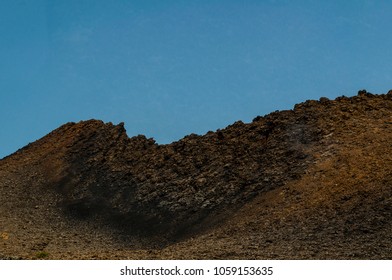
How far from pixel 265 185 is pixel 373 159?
525cm

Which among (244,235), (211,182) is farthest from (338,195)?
(211,182)

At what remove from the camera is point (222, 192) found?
31984 millimetres

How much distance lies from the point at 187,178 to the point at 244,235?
9310mm

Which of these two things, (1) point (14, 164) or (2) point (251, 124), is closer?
(2) point (251, 124)

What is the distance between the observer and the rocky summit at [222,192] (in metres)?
24.1

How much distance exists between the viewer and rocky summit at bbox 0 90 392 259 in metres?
24.1

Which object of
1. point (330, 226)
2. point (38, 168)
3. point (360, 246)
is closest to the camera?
point (360, 246)

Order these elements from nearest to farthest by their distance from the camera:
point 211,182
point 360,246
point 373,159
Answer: point 360,246 < point 373,159 < point 211,182

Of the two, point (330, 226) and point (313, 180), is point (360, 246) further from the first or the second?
point (313, 180)

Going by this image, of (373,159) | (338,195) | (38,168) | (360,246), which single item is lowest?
(360,246)

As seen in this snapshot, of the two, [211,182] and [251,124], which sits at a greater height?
[251,124]

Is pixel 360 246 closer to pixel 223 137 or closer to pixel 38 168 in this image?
pixel 223 137

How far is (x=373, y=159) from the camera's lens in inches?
1137

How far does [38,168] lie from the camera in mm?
42969
